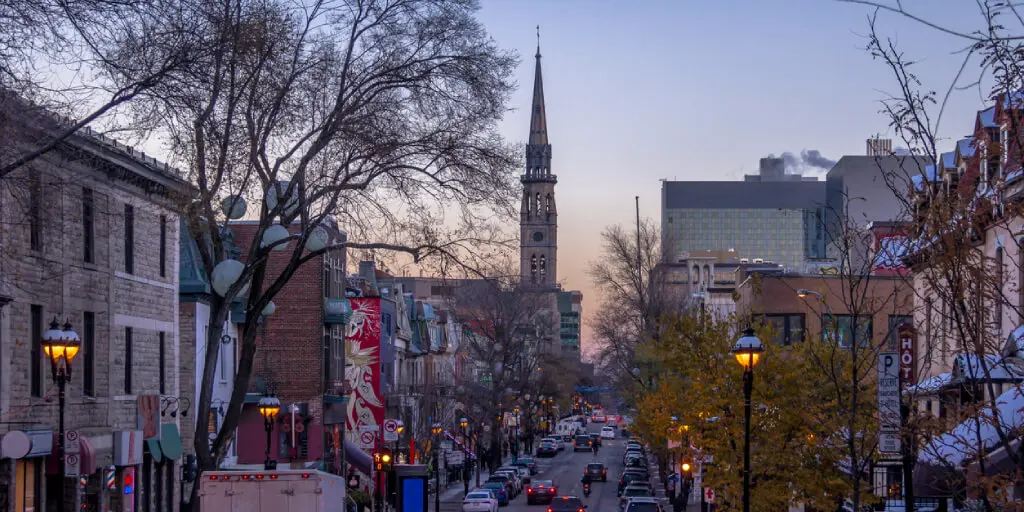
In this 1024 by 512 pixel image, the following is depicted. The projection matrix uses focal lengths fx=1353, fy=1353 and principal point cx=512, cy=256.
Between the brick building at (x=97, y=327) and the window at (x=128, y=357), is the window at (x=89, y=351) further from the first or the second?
the window at (x=128, y=357)

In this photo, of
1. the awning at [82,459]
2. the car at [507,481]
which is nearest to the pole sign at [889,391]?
the awning at [82,459]

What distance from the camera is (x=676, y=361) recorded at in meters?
33.4

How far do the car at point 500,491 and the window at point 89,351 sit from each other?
34.0 m

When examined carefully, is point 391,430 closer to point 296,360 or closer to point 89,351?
point 296,360

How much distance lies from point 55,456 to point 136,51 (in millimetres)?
13112

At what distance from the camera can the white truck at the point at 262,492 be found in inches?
872

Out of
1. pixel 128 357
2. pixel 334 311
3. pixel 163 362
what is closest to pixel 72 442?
pixel 128 357

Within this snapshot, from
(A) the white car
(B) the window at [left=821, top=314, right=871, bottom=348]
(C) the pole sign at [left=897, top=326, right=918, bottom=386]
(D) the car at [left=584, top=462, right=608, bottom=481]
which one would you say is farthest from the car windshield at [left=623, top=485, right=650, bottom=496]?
(C) the pole sign at [left=897, top=326, right=918, bottom=386]

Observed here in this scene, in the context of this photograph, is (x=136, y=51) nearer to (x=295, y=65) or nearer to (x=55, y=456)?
(x=295, y=65)

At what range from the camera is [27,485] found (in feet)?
87.9

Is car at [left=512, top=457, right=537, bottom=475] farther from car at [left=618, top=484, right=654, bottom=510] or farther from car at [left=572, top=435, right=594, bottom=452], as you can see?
car at [left=572, top=435, right=594, bottom=452]

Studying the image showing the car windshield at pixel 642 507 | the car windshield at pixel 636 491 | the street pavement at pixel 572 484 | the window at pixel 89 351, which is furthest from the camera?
the street pavement at pixel 572 484

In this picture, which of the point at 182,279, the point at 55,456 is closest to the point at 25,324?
the point at 55,456

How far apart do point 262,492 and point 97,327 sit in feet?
33.7
